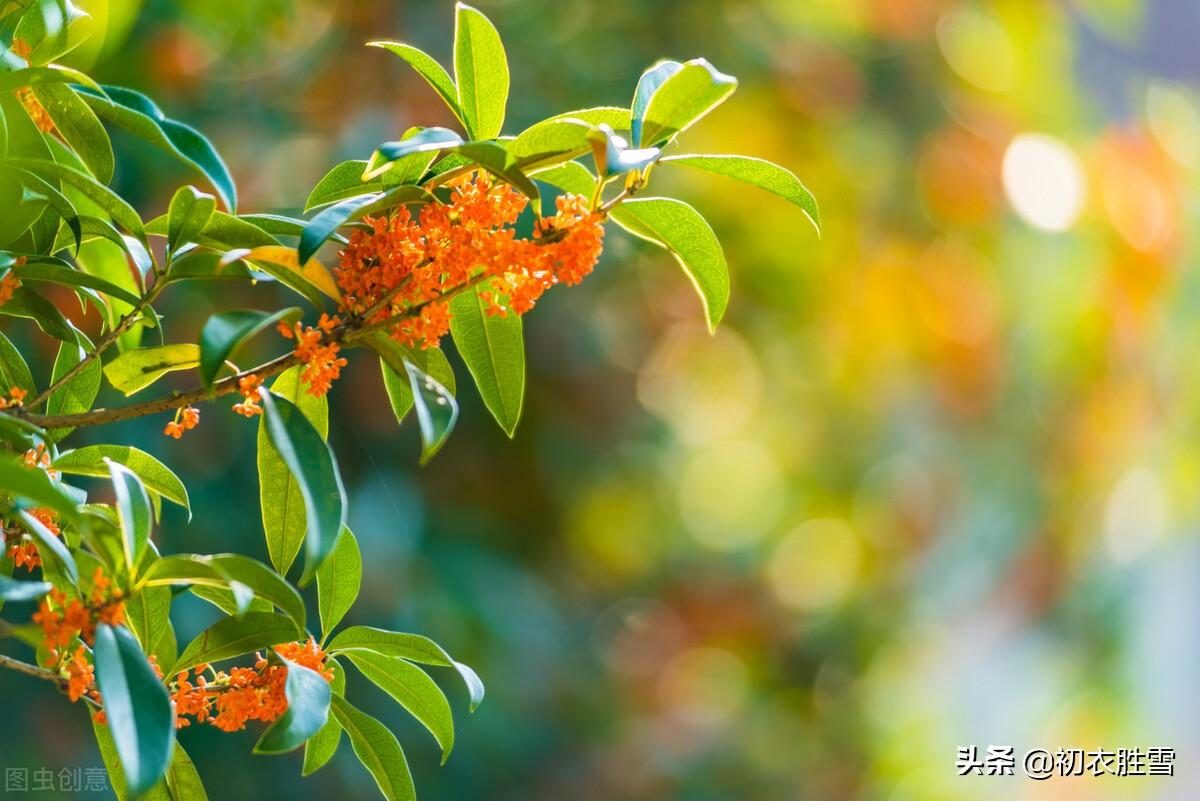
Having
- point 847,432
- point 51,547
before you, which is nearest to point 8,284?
point 51,547

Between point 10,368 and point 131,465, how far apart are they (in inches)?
2.7

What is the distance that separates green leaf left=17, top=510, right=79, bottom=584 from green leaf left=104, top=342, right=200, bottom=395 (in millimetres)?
85

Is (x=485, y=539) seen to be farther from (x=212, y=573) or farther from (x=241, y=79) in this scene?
(x=212, y=573)

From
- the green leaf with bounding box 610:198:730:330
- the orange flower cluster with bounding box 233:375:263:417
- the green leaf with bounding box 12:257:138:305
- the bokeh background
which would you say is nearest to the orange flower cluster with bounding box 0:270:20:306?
the green leaf with bounding box 12:257:138:305

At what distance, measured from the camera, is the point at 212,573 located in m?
0.37

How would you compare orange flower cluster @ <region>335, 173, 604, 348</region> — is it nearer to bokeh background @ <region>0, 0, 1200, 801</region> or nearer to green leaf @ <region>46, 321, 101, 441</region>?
green leaf @ <region>46, 321, 101, 441</region>

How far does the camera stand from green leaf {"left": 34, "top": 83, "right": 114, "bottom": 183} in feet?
1.37

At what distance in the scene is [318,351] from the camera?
1.28 feet

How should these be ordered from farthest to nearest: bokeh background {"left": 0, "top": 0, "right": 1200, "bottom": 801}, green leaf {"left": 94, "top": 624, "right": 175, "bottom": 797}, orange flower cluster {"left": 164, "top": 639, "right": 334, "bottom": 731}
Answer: bokeh background {"left": 0, "top": 0, "right": 1200, "bottom": 801}, orange flower cluster {"left": 164, "top": 639, "right": 334, "bottom": 731}, green leaf {"left": 94, "top": 624, "right": 175, "bottom": 797}

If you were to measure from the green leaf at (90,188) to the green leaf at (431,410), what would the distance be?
0.12 m

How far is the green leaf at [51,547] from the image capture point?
1.17 ft

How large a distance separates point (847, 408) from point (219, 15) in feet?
4.22

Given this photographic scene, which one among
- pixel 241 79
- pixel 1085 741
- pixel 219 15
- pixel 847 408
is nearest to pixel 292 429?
pixel 219 15

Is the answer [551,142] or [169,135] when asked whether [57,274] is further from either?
[551,142]
